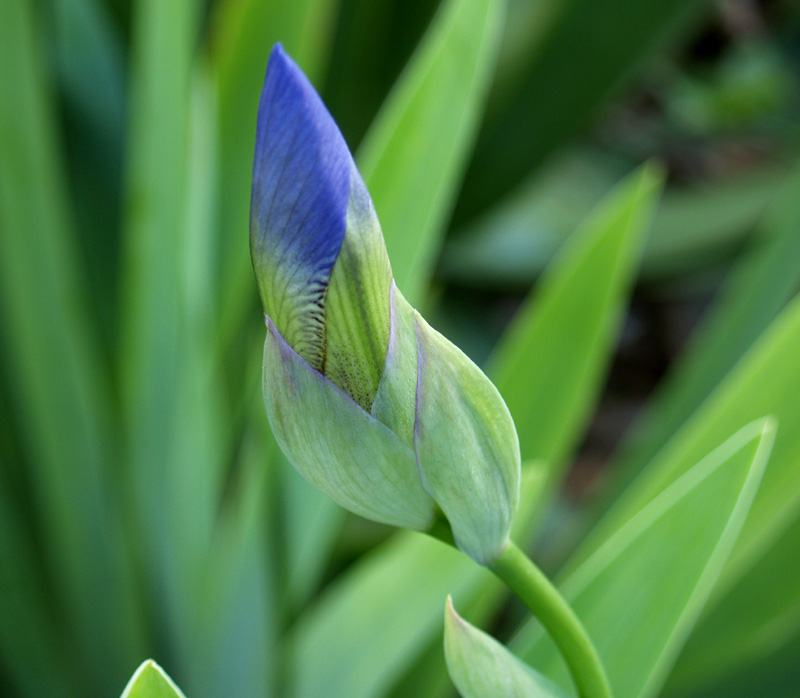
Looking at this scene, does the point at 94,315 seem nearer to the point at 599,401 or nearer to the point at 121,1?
the point at 121,1

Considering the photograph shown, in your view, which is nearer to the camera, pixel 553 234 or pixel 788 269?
pixel 788 269

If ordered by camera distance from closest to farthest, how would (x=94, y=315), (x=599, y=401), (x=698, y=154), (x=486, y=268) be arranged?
(x=94, y=315)
(x=486, y=268)
(x=599, y=401)
(x=698, y=154)

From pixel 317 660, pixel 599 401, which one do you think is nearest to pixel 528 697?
pixel 317 660

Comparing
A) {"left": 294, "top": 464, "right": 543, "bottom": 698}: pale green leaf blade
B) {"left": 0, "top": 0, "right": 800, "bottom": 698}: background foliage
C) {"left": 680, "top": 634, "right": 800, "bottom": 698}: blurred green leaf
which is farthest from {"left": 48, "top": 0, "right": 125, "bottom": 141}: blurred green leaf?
{"left": 680, "top": 634, "right": 800, "bottom": 698}: blurred green leaf

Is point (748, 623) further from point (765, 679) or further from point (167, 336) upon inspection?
point (167, 336)

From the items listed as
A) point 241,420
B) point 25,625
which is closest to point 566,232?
point 241,420

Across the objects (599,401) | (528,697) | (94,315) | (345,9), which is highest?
(345,9)

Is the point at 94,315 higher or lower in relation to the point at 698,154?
lower
